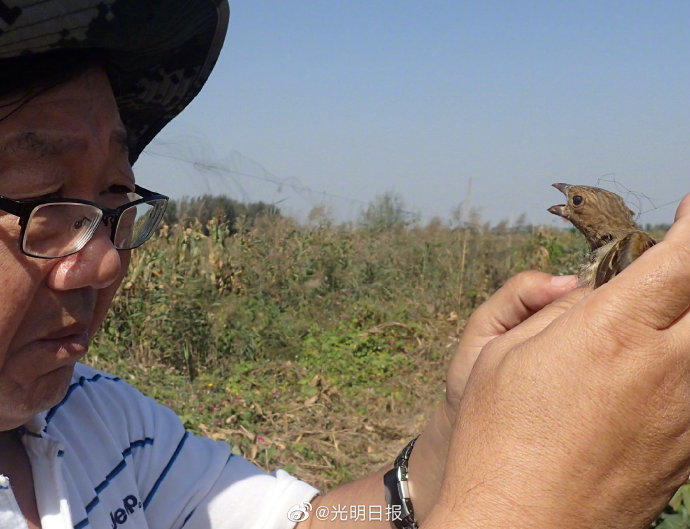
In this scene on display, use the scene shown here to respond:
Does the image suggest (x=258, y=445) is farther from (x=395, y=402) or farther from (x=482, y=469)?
(x=482, y=469)

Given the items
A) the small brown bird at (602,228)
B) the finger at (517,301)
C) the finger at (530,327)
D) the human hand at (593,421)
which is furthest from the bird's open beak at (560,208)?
the human hand at (593,421)

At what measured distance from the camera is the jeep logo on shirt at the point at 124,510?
154cm

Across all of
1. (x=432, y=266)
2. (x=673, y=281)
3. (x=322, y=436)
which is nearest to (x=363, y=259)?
(x=432, y=266)

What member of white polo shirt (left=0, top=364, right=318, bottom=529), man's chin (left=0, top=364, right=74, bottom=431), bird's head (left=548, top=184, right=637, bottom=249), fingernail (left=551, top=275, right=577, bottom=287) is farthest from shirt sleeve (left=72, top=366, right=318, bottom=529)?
bird's head (left=548, top=184, right=637, bottom=249)

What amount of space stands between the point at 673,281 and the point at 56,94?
1.14 m

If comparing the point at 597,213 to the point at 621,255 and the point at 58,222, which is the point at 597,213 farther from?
the point at 58,222

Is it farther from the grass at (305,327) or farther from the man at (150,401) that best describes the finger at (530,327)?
the grass at (305,327)

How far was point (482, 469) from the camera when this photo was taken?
101 cm

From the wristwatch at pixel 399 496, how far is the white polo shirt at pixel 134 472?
0.81ft

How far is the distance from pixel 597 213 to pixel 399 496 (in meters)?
0.98

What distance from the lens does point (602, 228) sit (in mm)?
1891

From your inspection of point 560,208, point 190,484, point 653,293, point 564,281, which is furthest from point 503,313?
point 190,484

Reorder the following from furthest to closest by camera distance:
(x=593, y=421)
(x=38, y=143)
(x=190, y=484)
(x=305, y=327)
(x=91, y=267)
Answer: (x=305, y=327) → (x=190, y=484) → (x=91, y=267) → (x=38, y=143) → (x=593, y=421)

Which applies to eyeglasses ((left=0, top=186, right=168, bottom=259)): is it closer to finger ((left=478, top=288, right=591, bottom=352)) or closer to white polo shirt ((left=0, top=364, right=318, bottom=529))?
white polo shirt ((left=0, top=364, right=318, bottom=529))
